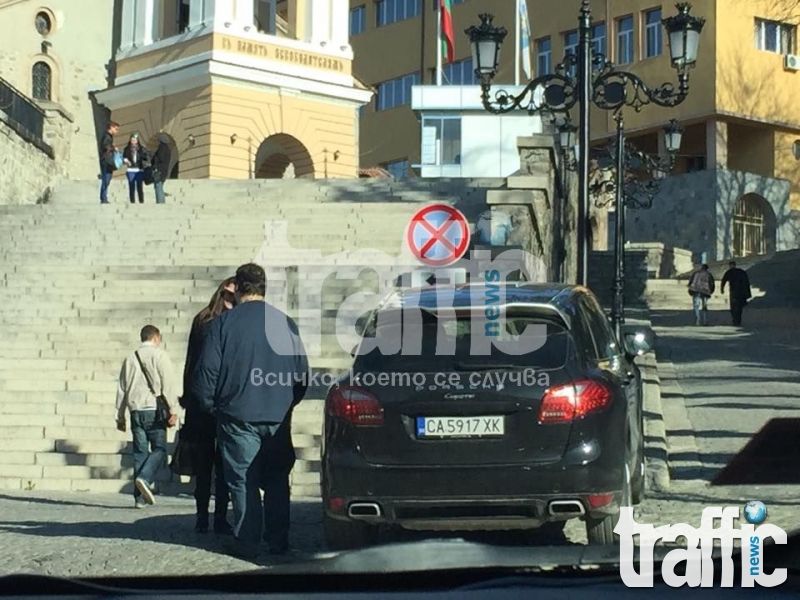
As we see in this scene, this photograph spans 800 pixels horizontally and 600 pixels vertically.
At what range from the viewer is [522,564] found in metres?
3.20

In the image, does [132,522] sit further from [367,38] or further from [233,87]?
[367,38]

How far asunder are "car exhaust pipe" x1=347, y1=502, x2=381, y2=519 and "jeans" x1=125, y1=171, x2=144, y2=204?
24755 mm

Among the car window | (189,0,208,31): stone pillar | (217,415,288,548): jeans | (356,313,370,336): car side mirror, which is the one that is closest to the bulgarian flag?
(189,0,208,31): stone pillar

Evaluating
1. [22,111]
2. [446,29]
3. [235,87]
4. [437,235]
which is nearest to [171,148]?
[235,87]

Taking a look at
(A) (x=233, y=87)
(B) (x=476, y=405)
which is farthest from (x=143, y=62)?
(B) (x=476, y=405)

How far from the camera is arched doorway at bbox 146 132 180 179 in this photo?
45.0m

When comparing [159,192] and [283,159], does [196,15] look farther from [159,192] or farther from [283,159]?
[159,192]

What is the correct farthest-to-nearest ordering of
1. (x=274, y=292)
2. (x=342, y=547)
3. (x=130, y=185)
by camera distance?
(x=130, y=185) < (x=274, y=292) < (x=342, y=547)

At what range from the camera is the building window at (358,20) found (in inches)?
2805

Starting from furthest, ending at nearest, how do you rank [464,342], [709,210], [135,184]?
[709,210], [135,184], [464,342]

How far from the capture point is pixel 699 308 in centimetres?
3644

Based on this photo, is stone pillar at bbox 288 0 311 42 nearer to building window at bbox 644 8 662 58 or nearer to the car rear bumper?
building window at bbox 644 8 662 58

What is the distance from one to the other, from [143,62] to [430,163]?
11522 millimetres

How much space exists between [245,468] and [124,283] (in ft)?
47.7
